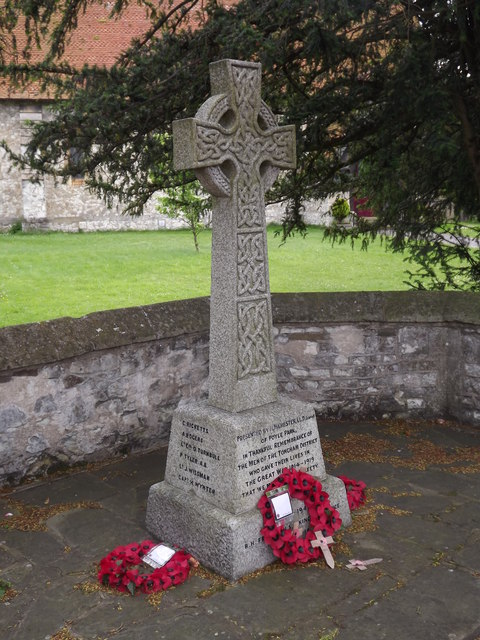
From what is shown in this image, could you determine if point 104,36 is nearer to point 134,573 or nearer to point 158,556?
point 158,556

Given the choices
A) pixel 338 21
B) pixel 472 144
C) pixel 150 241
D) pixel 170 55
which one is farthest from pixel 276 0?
pixel 150 241

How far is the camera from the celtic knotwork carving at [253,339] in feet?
13.8

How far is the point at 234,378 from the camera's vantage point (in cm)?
419

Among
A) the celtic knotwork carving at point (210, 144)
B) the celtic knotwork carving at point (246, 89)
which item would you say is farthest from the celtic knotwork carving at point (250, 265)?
the celtic knotwork carving at point (246, 89)

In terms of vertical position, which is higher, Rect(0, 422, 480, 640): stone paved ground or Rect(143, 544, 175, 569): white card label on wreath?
Rect(143, 544, 175, 569): white card label on wreath

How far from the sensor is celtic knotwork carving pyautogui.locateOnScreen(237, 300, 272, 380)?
13.8ft

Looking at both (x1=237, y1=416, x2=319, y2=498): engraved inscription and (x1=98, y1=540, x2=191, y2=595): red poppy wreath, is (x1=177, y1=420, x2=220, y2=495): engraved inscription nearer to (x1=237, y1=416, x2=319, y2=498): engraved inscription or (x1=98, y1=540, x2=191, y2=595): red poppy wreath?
(x1=237, y1=416, x2=319, y2=498): engraved inscription

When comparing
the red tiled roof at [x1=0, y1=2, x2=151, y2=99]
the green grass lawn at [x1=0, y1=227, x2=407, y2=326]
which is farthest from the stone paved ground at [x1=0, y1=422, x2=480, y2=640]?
the red tiled roof at [x1=0, y1=2, x2=151, y2=99]

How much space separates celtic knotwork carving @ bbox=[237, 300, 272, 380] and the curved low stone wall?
1597 mm

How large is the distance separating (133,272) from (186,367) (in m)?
11.5

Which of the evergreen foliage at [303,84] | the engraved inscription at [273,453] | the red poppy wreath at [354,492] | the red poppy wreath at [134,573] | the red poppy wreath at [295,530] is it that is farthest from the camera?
the evergreen foliage at [303,84]

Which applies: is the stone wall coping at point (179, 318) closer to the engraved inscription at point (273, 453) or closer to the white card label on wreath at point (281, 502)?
the engraved inscription at point (273, 453)

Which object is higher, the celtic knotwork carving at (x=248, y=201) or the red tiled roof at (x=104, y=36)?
the red tiled roof at (x=104, y=36)

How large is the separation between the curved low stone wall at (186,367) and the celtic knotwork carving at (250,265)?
5.45ft
